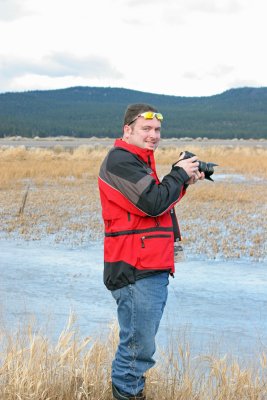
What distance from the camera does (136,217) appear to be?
11.2ft

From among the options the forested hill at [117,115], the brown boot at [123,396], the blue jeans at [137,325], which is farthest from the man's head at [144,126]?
the forested hill at [117,115]

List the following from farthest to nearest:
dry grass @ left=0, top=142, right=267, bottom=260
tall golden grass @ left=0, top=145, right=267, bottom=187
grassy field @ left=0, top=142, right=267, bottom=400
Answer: tall golden grass @ left=0, top=145, right=267, bottom=187 < dry grass @ left=0, top=142, right=267, bottom=260 < grassy field @ left=0, top=142, right=267, bottom=400

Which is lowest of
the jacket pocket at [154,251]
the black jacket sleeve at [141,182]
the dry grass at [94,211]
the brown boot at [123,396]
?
the dry grass at [94,211]

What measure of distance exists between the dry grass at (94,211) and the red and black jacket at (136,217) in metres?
6.05

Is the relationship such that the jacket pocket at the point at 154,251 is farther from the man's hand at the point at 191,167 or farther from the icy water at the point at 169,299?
the icy water at the point at 169,299

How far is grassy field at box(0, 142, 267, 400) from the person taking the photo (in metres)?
A: 3.94

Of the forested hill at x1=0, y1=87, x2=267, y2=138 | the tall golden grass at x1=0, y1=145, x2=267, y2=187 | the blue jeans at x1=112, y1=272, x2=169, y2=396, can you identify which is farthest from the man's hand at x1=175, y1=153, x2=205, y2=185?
the forested hill at x1=0, y1=87, x2=267, y2=138

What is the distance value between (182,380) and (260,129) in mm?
132702

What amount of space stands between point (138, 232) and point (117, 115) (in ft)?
516

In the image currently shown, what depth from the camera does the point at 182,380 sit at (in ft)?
13.4

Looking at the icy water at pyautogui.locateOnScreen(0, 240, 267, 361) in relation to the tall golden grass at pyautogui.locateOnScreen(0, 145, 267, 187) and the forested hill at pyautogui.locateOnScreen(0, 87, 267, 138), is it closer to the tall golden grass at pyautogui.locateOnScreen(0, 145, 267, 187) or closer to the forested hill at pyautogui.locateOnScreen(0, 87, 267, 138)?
the tall golden grass at pyautogui.locateOnScreen(0, 145, 267, 187)

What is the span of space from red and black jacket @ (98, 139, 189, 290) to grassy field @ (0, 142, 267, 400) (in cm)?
84

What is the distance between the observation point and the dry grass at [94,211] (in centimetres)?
1075

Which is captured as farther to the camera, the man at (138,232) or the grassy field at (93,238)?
the grassy field at (93,238)
